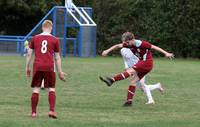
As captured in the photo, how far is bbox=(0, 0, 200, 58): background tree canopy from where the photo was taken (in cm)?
4938

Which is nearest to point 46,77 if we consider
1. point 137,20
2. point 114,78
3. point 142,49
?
point 114,78

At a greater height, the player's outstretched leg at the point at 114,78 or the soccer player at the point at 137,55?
the soccer player at the point at 137,55

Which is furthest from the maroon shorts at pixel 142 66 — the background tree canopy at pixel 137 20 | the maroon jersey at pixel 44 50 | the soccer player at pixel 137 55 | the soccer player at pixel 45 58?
the background tree canopy at pixel 137 20

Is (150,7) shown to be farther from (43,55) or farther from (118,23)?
(43,55)

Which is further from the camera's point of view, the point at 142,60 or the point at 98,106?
the point at 142,60

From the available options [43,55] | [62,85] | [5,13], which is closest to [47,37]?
[43,55]

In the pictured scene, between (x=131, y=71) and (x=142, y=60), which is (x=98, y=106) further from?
(x=142, y=60)

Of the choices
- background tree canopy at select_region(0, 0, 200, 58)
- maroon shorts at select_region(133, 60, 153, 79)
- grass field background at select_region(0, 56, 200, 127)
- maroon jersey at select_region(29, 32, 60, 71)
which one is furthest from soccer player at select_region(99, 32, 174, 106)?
background tree canopy at select_region(0, 0, 200, 58)

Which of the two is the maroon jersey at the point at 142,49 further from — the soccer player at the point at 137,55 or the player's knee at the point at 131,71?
the player's knee at the point at 131,71

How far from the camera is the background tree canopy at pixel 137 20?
162ft

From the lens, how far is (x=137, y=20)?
168ft

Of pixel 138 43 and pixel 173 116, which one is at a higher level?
pixel 138 43

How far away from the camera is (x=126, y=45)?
44.5ft

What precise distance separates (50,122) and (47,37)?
1.65 metres
